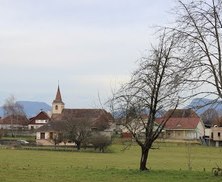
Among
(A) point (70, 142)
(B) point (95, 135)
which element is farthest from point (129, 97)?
(A) point (70, 142)

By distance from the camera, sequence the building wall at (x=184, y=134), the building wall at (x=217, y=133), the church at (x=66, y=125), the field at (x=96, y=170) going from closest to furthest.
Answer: the field at (x=96, y=170) < the church at (x=66, y=125) < the building wall at (x=217, y=133) < the building wall at (x=184, y=134)

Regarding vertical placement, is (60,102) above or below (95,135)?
above

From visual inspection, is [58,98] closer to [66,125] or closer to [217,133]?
[217,133]

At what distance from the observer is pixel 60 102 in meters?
152

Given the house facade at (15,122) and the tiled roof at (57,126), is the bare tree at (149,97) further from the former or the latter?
the house facade at (15,122)

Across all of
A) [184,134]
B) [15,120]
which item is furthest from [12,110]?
[184,134]

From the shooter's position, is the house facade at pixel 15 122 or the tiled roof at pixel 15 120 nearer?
the house facade at pixel 15 122

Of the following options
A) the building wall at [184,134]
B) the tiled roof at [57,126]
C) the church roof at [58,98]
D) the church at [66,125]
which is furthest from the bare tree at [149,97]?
the church roof at [58,98]

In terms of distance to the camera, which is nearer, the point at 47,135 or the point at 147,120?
the point at 147,120

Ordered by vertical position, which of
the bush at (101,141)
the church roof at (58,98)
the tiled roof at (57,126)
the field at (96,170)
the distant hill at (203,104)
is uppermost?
the church roof at (58,98)

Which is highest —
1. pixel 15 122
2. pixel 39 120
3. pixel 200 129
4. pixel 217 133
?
pixel 39 120

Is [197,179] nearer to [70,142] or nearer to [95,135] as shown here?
[95,135]

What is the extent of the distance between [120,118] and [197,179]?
9.04 metres

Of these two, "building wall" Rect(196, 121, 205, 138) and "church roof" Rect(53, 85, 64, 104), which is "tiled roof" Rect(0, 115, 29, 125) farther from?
"building wall" Rect(196, 121, 205, 138)
